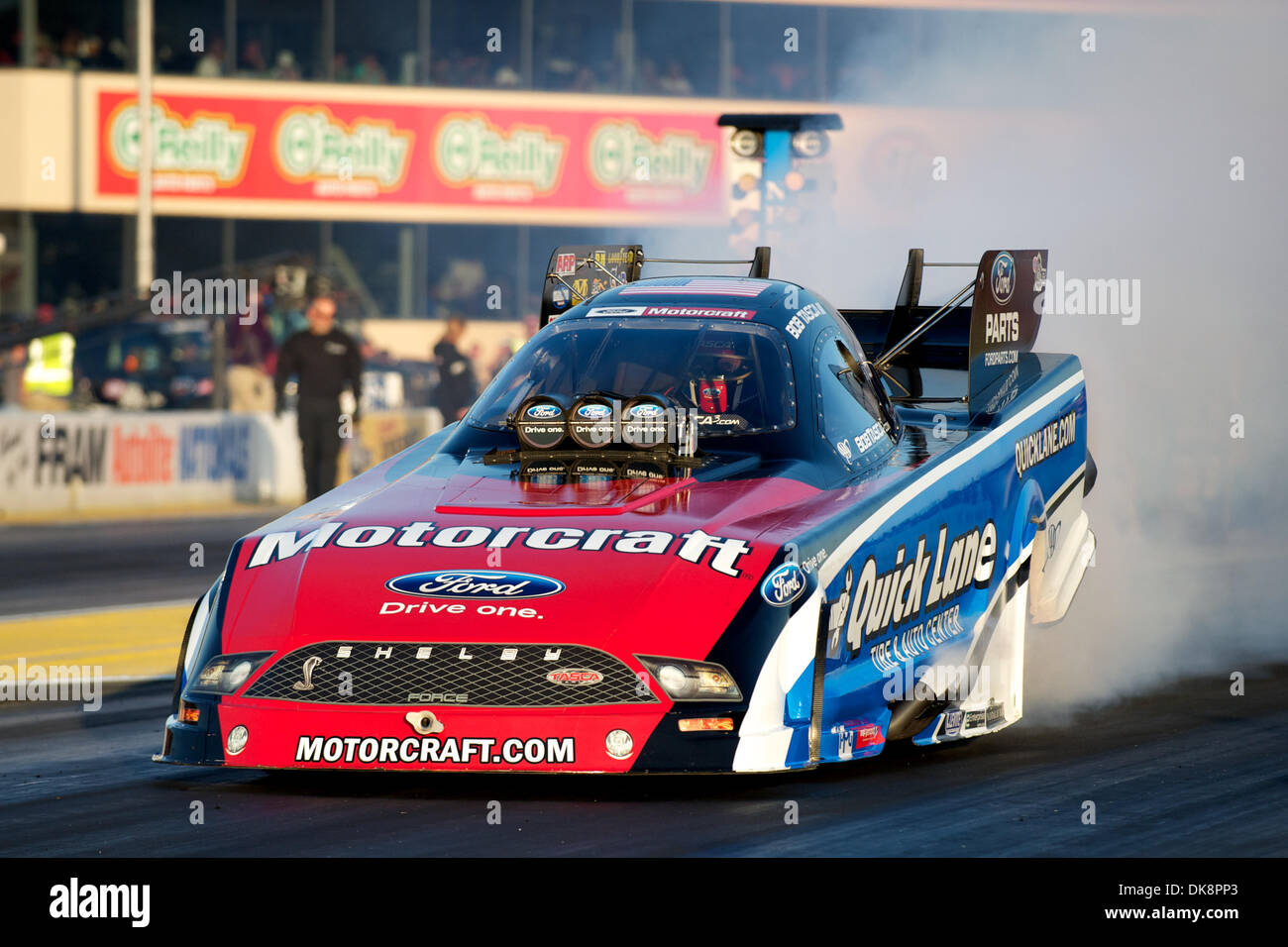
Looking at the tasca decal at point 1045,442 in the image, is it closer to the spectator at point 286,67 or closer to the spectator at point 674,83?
the spectator at point 286,67

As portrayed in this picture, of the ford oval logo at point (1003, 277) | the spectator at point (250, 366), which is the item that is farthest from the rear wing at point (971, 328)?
the spectator at point (250, 366)

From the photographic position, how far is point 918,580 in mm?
6898

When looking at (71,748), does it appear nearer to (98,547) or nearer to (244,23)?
(98,547)

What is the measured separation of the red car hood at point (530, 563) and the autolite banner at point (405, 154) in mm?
27504

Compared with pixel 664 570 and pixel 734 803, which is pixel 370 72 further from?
pixel 734 803

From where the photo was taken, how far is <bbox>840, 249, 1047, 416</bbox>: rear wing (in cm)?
831

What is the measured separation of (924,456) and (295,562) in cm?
237

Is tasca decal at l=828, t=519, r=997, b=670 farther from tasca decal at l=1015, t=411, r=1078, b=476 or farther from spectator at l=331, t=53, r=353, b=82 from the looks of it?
spectator at l=331, t=53, r=353, b=82

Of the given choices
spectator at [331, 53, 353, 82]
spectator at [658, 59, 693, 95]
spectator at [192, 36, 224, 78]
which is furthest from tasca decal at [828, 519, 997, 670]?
spectator at [658, 59, 693, 95]

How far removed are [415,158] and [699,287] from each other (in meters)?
27.2

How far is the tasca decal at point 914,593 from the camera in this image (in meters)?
6.46

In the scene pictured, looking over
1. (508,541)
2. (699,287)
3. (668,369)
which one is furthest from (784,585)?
(699,287)
